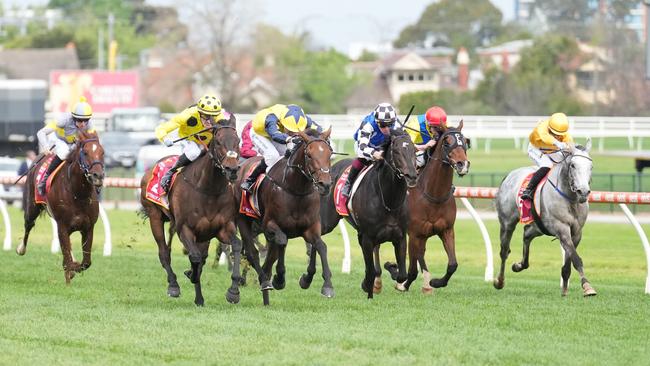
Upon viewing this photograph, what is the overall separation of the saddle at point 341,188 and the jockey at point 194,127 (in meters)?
1.39

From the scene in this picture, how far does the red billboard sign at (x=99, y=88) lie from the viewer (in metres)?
61.8

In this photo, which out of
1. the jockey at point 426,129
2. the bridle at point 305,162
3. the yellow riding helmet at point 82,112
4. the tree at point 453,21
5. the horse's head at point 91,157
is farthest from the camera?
the tree at point 453,21

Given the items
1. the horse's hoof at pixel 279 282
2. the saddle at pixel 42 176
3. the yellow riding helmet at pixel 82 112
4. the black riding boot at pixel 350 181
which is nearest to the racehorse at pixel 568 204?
the black riding boot at pixel 350 181

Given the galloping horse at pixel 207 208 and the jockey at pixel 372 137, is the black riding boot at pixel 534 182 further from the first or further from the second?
the galloping horse at pixel 207 208

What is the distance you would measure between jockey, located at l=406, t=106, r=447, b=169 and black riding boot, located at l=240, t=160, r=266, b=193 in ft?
4.33

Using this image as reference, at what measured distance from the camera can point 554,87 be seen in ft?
220

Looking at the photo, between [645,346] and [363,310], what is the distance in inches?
101

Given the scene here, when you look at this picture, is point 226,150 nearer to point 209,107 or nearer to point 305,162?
point 305,162

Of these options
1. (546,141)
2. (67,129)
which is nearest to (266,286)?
(546,141)

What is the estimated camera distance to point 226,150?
1083 cm

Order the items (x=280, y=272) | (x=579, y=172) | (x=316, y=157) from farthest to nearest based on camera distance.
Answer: (x=579, y=172)
(x=280, y=272)
(x=316, y=157)

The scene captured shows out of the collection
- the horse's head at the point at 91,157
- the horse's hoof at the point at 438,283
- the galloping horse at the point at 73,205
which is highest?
the horse's head at the point at 91,157

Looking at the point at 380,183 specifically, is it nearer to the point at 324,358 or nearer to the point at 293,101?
the point at 324,358

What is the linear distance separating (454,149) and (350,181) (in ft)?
3.48
